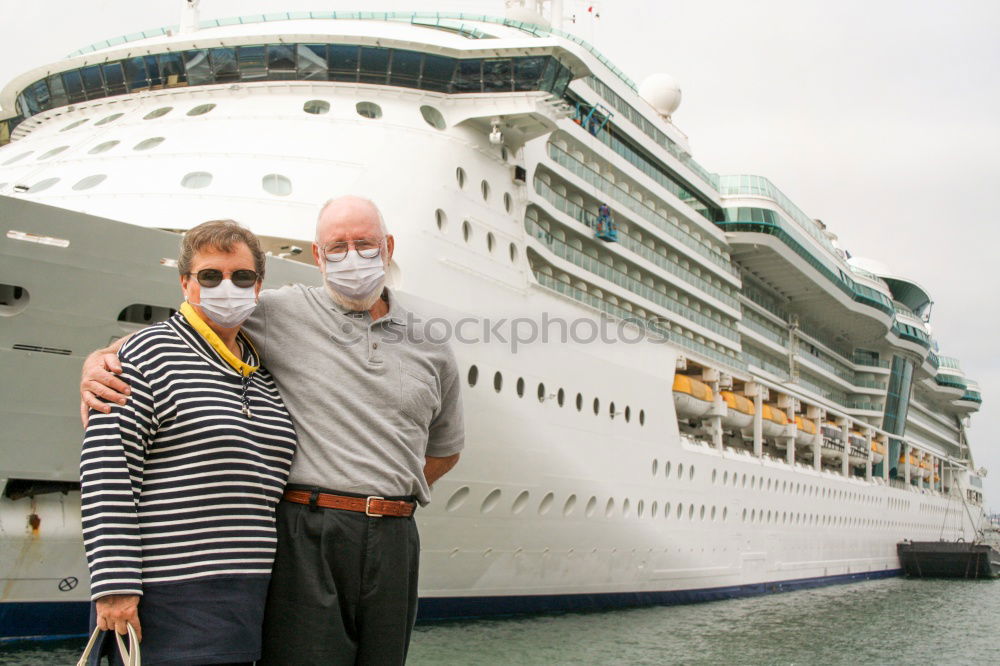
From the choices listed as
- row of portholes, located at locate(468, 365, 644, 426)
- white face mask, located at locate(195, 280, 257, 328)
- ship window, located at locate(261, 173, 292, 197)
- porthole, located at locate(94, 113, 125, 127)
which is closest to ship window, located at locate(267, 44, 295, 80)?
porthole, located at locate(94, 113, 125, 127)

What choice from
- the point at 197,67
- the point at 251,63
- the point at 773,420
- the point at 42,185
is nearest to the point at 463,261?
the point at 251,63

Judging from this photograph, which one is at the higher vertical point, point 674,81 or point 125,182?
point 674,81

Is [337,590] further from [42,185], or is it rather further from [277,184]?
[42,185]

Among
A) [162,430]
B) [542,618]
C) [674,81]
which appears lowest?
[542,618]

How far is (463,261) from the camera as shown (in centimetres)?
1288

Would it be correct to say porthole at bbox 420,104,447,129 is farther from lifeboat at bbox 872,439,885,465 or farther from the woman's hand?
lifeboat at bbox 872,439,885,465

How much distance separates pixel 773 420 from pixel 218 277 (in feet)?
76.1

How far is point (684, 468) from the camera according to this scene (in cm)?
1820

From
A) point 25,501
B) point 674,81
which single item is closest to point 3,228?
point 25,501

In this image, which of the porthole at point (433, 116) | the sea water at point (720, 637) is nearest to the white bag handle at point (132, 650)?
the sea water at point (720, 637)

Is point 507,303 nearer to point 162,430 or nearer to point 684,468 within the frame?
point 684,468

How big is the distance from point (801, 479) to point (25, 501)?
21.4 metres

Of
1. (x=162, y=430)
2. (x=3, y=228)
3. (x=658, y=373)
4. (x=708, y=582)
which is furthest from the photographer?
(x=708, y=582)

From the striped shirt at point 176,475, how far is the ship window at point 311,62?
37.2 feet
